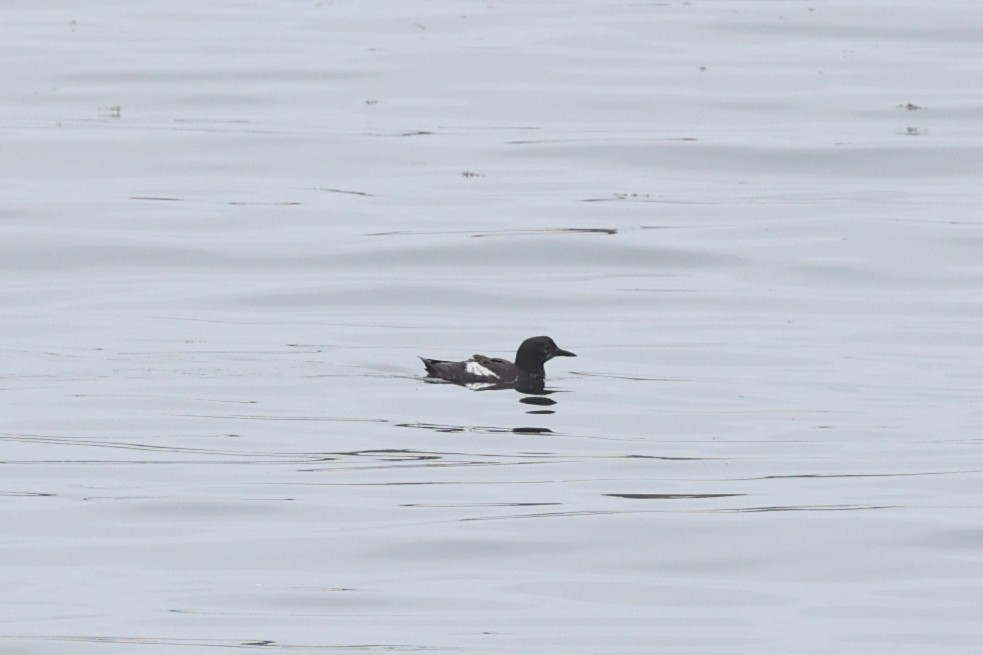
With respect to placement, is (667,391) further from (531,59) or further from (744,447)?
(531,59)

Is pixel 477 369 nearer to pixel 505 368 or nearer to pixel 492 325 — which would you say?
pixel 505 368

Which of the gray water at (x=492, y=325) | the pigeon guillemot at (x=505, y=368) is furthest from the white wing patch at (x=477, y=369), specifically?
the gray water at (x=492, y=325)

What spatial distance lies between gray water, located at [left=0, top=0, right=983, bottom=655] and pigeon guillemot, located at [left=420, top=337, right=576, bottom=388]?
0.21 metres

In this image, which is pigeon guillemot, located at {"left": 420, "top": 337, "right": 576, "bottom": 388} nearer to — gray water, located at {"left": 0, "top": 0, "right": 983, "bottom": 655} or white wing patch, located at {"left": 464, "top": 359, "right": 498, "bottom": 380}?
white wing patch, located at {"left": 464, "top": 359, "right": 498, "bottom": 380}

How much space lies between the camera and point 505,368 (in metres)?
17.8

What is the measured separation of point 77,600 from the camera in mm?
10203

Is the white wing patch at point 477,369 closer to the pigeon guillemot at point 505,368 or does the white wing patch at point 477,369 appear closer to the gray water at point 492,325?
the pigeon guillemot at point 505,368

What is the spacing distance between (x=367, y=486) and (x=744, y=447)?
283 cm

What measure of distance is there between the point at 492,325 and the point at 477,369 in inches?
119

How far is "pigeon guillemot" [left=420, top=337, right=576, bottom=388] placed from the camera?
57.7ft

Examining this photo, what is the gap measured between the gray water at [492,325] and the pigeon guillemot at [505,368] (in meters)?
0.21

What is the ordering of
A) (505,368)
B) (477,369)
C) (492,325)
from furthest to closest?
(492,325) → (505,368) → (477,369)

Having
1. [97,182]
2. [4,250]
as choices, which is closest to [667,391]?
[4,250]

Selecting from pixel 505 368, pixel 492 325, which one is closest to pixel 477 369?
pixel 505 368
